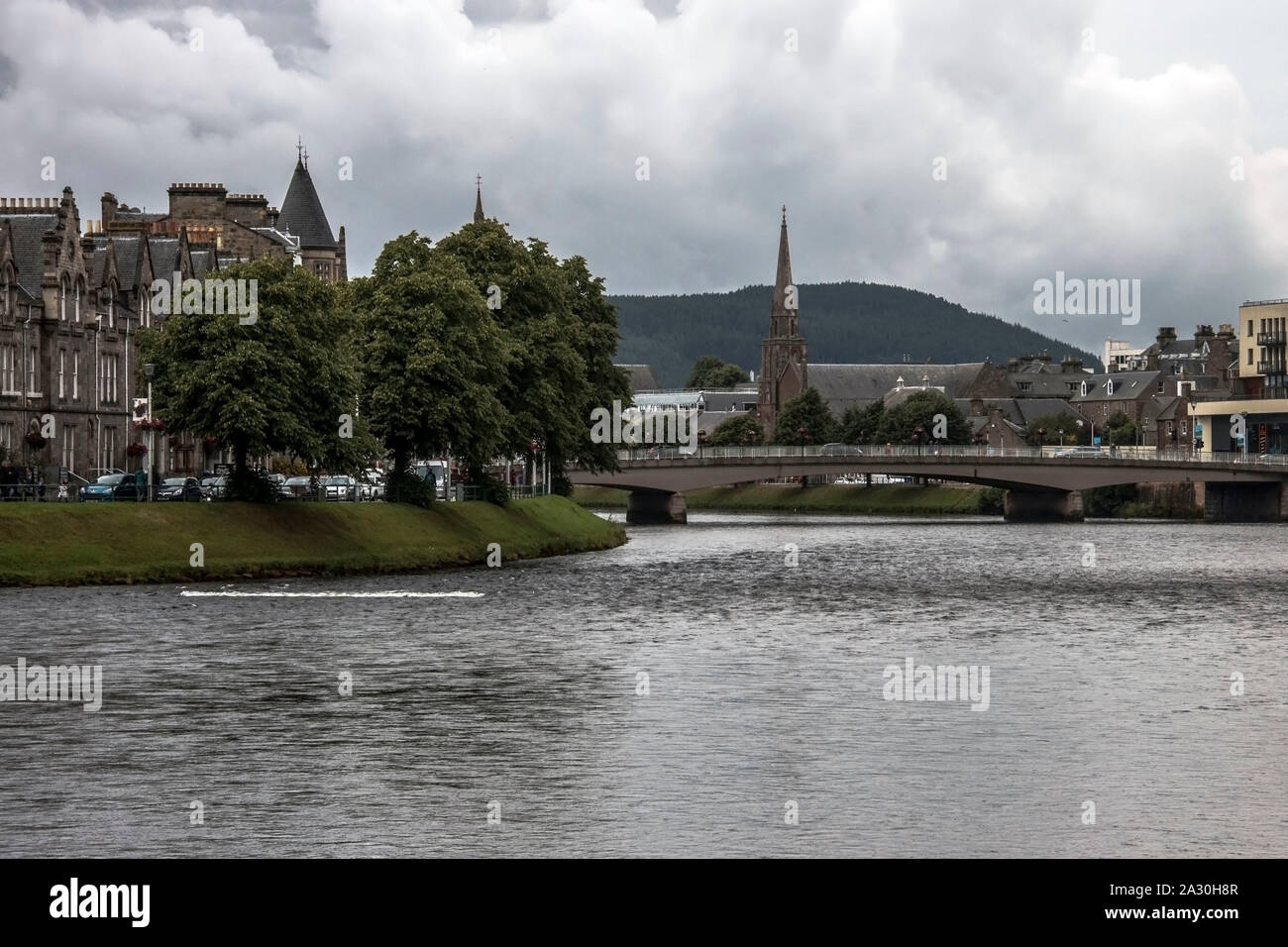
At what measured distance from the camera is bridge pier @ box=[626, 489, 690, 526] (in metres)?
162

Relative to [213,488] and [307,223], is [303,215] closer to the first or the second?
[307,223]

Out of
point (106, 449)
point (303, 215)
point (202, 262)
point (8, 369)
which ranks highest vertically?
point (303, 215)

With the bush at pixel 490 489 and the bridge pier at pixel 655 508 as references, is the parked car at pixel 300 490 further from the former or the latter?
the bridge pier at pixel 655 508

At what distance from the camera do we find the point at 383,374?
89312 millimetres

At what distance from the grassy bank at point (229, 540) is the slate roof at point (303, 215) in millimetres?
67773

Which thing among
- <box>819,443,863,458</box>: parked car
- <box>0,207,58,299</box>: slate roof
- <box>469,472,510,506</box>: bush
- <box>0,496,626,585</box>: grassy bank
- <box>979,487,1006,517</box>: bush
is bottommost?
<box>979,487,1006,517</box>: bush

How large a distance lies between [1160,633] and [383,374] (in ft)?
146

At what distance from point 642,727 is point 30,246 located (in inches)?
2905

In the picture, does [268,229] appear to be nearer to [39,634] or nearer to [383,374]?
[383,374]
